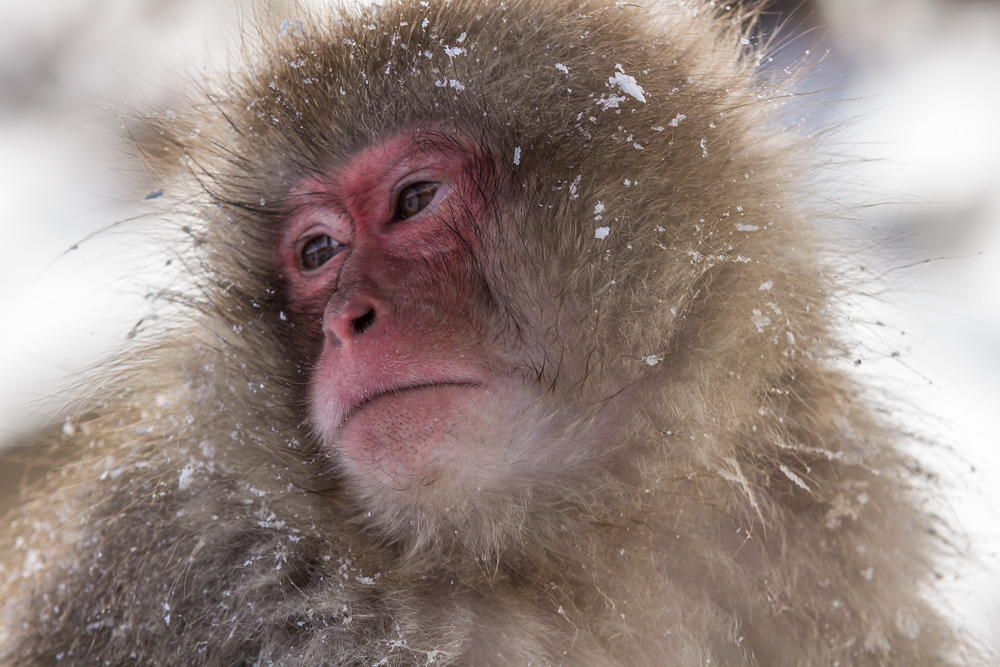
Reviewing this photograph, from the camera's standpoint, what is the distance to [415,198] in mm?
1713

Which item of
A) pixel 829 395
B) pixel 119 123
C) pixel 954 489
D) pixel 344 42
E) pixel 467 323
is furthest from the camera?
pixel 119 123

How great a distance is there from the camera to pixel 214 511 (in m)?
1.80

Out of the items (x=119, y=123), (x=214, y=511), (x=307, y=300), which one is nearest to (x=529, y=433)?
(x=307, y=300)

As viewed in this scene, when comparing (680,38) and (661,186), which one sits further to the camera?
(680,38)

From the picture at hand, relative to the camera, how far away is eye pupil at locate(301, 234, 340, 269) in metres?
1.89

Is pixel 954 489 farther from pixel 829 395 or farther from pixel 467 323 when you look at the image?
pixel 467 323

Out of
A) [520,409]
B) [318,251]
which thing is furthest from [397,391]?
[318,251]

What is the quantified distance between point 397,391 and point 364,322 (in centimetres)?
16

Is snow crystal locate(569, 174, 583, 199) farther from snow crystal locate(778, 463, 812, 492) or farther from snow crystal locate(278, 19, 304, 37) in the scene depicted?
snow crystal locate(278, 19, 304, 37)

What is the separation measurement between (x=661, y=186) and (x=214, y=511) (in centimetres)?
129

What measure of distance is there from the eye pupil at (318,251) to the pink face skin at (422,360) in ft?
0.75

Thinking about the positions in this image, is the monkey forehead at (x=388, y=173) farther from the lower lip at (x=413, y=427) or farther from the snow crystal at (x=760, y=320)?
the snow crystal at (x=760, y=320)

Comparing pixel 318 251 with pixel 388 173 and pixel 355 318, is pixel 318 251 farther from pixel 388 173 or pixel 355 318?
pixel 355 318

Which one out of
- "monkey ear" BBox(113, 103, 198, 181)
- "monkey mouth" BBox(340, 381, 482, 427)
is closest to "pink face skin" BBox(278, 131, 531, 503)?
"monkey mouth" BBox(340, 381, 482, 427)
